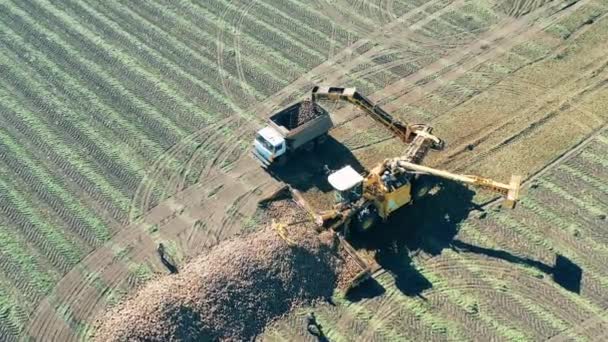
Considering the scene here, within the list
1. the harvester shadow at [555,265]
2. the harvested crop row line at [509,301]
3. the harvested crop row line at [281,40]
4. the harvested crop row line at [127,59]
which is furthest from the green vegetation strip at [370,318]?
the harvested crop row line at [281,40]

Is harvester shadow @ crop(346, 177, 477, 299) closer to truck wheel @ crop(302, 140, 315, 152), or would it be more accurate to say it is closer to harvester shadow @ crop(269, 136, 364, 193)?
harvester shadow @ crop(269, 136, 364, 193)

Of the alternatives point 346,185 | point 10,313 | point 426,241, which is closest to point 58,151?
point 10,313

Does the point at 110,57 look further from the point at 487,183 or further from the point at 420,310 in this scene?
the point at 420,310

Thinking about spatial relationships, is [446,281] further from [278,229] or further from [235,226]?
[235,226]

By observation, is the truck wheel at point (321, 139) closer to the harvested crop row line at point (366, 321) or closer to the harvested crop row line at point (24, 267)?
the harvested crop row line at point (366, 321)

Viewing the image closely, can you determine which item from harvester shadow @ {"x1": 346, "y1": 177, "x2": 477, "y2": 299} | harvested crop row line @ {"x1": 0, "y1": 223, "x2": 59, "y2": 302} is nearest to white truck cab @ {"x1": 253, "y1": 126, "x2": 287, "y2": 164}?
harvester shadow @ {"x1": 346, "y1": 177, "x2": 477, "y2": 299}
